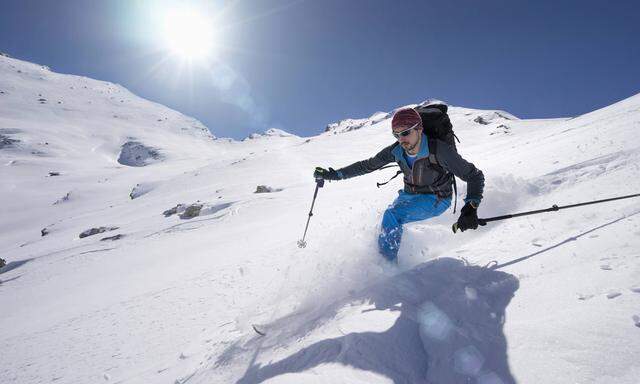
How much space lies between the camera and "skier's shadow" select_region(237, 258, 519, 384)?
7.77 feet

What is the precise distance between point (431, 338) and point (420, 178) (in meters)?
2.45

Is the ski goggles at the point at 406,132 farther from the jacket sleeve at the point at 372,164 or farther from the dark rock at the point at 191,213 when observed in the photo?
the dark rock at the point at 191,213

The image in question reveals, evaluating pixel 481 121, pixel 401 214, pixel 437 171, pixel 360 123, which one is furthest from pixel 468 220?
pixel 360 123

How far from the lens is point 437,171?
4.63 m

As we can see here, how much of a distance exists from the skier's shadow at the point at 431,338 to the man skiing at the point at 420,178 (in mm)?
982

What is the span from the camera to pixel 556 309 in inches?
100

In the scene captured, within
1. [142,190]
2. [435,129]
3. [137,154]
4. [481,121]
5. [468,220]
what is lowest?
[468,220]

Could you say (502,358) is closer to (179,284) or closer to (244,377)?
(244,377)

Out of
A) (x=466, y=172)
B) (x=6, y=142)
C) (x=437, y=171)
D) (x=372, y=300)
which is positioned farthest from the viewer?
(x=6, y=142)

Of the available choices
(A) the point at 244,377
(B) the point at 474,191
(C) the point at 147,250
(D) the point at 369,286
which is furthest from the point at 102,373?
(C) the point at 147,250

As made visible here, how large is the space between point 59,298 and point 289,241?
5381 mm

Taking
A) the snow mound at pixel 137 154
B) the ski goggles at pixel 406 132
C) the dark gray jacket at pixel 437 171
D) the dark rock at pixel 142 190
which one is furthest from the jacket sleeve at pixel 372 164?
the snow mound at pixel 137 154

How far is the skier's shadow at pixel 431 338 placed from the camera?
7.77ft

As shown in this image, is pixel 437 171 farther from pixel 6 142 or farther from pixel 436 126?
pixel 6 142
